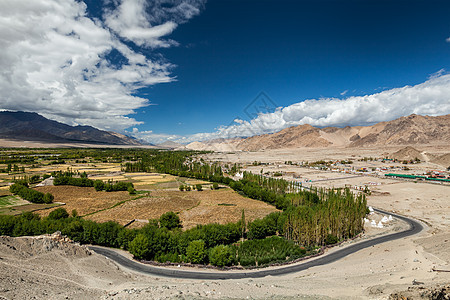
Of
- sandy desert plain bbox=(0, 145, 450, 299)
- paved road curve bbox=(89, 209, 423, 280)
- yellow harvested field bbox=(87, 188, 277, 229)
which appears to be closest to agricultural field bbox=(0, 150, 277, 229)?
yellow harvested field bbox=(87, 188, 277, 229)

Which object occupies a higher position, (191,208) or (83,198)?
(83,198)

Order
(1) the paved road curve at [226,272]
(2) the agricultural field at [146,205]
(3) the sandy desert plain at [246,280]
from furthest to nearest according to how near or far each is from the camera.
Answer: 1. (2) the agricultural field at [146,205]
2. (1) the paved road curve at [226,272]
3. (3) the sandy desert plain at [246,280]

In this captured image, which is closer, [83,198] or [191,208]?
[191,208]

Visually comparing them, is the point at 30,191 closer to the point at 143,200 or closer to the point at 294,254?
the point at 143,200

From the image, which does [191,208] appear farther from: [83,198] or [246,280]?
[246,280]

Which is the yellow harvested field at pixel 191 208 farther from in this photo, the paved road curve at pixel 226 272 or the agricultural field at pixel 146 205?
the paved road curve at pixel 226 272

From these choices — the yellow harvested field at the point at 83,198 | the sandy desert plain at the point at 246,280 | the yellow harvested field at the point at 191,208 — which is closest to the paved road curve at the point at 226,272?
the sandy desert plain at the point at 246,280

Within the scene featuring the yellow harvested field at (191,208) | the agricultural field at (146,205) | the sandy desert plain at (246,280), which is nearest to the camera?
the sandy desert plain at (246,280)

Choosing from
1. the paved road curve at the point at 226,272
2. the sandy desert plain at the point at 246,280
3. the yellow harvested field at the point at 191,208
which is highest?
the sandy desert plain at the point at 246,280

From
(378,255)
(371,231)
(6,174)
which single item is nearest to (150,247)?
(378,255)

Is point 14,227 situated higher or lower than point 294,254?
higher

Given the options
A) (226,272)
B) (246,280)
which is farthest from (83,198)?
(246,280)
